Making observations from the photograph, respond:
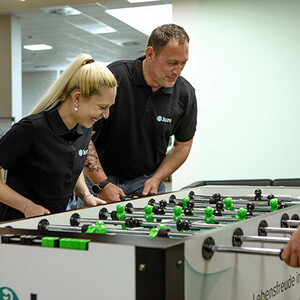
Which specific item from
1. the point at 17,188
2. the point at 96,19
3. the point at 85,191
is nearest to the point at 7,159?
the point at 17,188

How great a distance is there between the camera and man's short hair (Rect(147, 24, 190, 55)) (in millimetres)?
2695

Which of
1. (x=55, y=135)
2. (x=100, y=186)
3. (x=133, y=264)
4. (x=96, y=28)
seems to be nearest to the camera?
(x=133, y=264)

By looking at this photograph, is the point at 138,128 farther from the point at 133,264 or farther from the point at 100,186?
the point at 133,264

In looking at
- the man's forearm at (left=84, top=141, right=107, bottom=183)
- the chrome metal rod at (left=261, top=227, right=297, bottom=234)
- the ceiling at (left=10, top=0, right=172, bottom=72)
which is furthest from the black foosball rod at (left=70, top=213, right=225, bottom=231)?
the ceiling at (left=10, top=0, right=172, bottom=72)

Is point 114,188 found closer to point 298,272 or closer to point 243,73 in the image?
point 298,272

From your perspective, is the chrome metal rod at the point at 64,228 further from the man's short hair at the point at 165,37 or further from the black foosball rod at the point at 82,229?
the man's short hair at the point at 165,37

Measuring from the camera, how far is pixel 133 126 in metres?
2.88

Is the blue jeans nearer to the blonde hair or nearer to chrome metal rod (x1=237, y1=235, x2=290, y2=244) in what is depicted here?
the blonde hair

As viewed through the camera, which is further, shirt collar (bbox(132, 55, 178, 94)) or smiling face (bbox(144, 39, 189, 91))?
shirt collar (bbox(132, 55, 178, 94))

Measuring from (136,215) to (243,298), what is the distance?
24.5 inches

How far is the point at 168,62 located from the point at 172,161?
24.8 inches

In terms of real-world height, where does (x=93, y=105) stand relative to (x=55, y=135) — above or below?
above

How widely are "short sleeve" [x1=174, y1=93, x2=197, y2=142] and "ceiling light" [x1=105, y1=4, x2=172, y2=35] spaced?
4878mm

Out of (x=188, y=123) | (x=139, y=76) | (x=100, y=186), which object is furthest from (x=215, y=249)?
(x=188, y=123)
